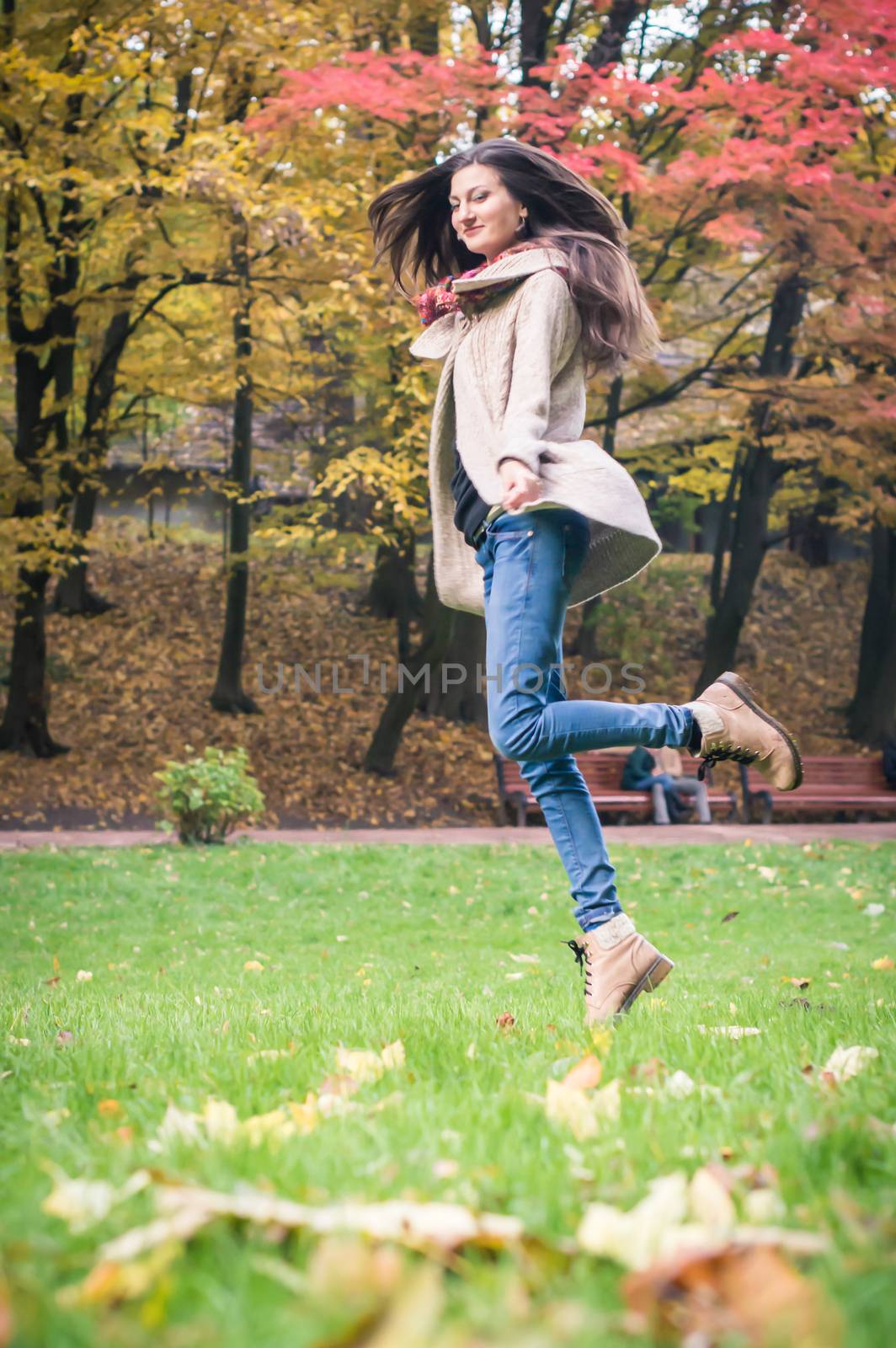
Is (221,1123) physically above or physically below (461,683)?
above

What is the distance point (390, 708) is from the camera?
15195mm

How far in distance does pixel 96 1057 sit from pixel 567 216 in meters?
2.74

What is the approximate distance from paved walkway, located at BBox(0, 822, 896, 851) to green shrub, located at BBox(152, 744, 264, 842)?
0.46m

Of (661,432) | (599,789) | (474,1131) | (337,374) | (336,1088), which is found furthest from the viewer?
(661,432)

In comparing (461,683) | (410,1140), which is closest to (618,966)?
(410,1140)

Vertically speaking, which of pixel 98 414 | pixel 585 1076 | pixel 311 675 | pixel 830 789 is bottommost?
pixel 830 789

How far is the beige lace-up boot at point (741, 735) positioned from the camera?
130 inches

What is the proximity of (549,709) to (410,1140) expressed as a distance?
64.0 inches

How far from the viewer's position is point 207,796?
33.7ft

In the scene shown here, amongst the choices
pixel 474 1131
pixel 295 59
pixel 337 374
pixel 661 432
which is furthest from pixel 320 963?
pixel 661 432

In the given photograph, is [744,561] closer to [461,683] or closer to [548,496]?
[461,683]

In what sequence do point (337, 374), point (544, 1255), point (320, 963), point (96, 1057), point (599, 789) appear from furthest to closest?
point (337, 374) → point (599, 789) → point (320, 963) → point (96, 1057) → point (544, 1255)

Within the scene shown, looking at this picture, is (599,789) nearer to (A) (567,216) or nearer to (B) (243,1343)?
(A) (567,216)

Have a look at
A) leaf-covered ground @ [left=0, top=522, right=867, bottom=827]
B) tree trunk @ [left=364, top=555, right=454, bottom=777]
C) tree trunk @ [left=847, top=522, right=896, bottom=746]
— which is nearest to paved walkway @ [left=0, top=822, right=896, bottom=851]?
leaf-covered ground @ [left=0, top=522, right=867, bottom=827]
